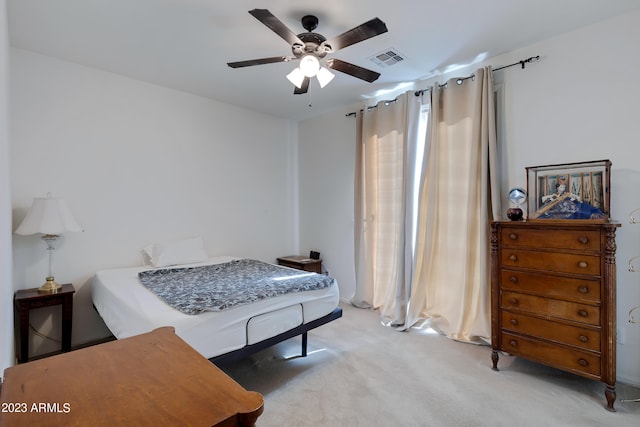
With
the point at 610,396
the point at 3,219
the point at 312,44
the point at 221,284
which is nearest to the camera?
the point at 3,219

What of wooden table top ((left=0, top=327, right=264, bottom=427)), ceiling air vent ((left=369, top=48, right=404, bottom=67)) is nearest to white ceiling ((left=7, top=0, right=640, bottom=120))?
ceiling air vent ((left=369, top=48, right=404, bottom=67))

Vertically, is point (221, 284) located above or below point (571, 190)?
below

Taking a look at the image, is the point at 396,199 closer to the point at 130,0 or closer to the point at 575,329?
the point at 575,329

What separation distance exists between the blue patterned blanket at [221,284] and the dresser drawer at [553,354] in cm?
149

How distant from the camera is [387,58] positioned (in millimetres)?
2904

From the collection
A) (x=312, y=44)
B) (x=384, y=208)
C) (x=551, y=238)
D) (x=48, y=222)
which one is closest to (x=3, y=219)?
(x=48, y=222)

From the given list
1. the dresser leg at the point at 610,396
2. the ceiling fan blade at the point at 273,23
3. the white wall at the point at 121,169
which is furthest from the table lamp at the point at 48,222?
the dresser leg at the point at 610,396

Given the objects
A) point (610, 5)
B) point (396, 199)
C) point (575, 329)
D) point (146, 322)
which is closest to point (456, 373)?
point (575, 329)

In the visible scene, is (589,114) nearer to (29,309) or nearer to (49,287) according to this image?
(49,287)

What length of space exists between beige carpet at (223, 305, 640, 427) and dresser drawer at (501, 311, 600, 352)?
36cm

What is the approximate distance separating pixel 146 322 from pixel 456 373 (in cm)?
228

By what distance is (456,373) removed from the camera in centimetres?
240

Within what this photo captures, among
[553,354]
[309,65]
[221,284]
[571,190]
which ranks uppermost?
[309,65]

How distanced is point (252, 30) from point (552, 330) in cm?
319
